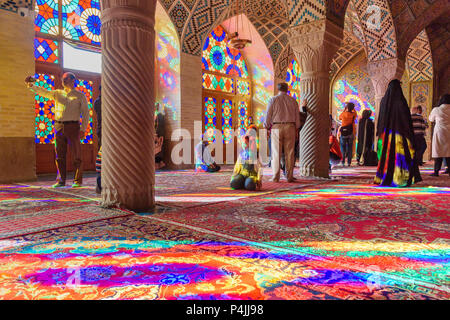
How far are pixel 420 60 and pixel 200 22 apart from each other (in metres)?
9.28

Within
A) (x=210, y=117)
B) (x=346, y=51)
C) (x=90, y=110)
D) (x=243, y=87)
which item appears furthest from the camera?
(x=346, y=51)

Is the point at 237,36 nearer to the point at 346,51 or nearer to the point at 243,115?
the point at 243,115

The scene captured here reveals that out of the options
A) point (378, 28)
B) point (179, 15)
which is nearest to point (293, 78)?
point (378, 28)

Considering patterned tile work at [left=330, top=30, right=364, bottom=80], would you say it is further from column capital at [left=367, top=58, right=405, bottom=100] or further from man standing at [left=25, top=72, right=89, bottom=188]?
man standing at [left=25, top=72, right=89, bottom=188]

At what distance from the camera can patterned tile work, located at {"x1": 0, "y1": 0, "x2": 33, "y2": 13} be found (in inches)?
240

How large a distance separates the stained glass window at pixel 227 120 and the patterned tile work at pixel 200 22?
2.59 metres

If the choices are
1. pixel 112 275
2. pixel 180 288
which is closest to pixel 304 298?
pixel 180 288

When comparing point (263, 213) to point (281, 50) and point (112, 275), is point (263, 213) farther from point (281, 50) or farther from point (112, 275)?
point (281, 50)

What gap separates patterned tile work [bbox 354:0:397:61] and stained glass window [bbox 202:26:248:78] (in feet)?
14.8

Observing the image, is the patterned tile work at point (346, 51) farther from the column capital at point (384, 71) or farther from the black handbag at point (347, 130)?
the black handbag at point (347, 130)

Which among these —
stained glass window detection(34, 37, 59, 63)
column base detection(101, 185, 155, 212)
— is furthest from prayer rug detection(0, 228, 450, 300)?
stained glass window detection(34, 37, 59, 63)

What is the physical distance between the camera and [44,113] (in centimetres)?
802

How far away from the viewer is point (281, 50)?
Answer: 13.1 m
